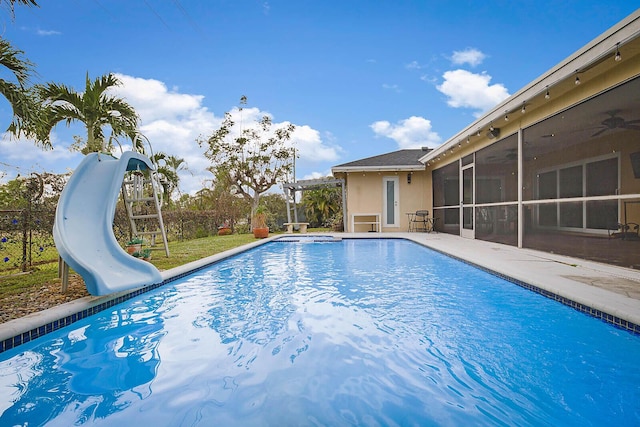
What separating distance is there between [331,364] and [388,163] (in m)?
11.8

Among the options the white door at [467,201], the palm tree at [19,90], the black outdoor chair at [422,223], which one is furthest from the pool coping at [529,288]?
the black outdoor chair at [422,223]

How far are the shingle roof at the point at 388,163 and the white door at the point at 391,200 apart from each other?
67 centimetres

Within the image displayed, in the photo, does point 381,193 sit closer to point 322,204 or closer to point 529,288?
point 322,204

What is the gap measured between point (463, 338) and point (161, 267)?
16.6ft

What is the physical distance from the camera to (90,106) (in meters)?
6.99

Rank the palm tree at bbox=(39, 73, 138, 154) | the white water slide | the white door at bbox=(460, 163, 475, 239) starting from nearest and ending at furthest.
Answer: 1. the white water slide
2. the palm tree at bbox=(39, 73, 138, 154)
3. the white door at bbox=(460, 163, 475, 239)

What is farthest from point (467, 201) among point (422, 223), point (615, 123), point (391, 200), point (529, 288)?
point (529, 288)

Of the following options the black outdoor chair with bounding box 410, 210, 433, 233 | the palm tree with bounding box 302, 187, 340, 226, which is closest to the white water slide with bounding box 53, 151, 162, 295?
the black outdoor chair with bounding box 410, 210, 433, 233

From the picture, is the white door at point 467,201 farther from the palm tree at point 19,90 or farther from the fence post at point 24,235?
the fence post at point 24,235

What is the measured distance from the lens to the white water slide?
3.86 m

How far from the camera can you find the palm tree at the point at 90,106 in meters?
6.85

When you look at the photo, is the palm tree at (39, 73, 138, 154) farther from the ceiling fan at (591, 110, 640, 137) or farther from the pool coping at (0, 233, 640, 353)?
the ceiling fan at (591, 110, 640, 137)

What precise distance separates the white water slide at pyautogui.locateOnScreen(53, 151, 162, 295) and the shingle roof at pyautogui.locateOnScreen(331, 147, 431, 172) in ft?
29.6

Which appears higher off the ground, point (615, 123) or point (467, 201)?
point (615, 123)
